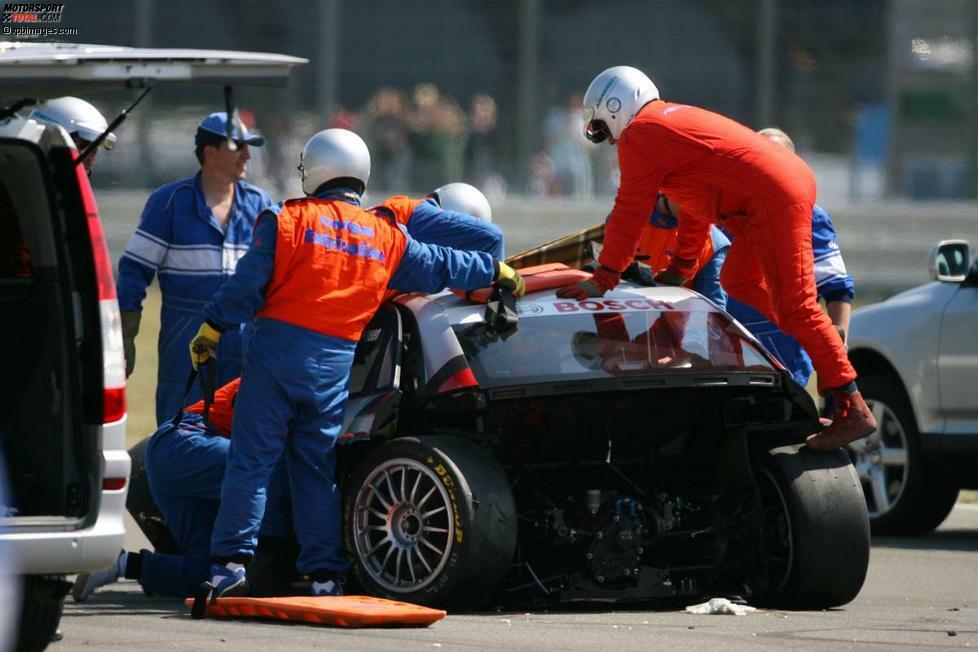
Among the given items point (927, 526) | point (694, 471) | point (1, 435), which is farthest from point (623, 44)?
point (1, 435)

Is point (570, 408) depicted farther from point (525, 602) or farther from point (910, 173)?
point (910, 173)

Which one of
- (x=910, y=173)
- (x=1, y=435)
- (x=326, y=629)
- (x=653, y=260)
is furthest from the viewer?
(x=910, y=173)

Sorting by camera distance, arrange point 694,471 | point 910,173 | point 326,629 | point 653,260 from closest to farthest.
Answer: point 326,629, point 694,471, point 653,260, point 910,173

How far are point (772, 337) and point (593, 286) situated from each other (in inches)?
59.7

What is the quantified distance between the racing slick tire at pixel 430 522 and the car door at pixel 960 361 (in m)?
3.61

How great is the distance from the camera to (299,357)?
758cm

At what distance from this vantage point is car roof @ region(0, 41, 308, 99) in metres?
5.72

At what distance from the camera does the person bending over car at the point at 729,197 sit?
819 cm

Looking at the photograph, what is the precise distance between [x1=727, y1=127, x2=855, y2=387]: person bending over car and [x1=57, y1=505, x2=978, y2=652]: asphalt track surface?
50.9 inches

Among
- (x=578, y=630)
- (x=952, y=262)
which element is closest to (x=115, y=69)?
(x=578, y=630)

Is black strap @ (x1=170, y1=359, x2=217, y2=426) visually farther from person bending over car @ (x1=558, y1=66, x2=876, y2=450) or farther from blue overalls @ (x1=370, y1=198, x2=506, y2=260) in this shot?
person bending over car @ (x1=558, y1=66, x2=876, y2=450)

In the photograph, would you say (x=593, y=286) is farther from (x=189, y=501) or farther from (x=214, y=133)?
(x=214, y=133)

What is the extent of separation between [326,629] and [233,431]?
0.94 meters

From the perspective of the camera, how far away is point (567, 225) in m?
23.8
